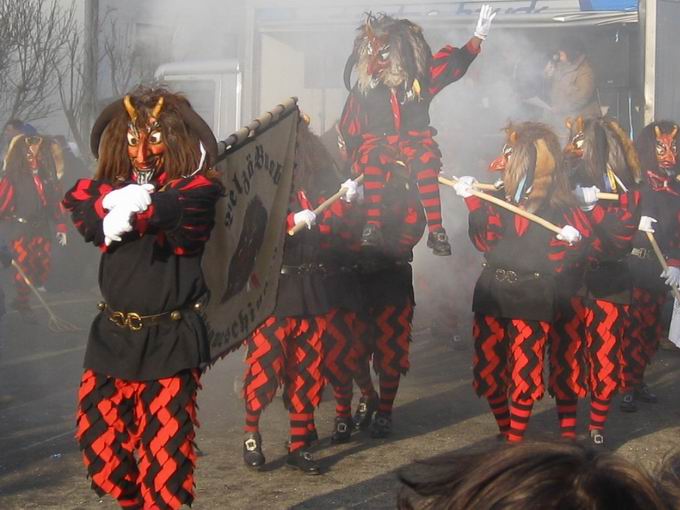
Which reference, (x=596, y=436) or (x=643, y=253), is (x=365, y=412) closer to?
(x=596, y=436)

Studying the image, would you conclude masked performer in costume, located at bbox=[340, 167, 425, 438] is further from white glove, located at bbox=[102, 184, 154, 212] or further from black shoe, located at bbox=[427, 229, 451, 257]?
white glove, located at bbox=[102, 184, 154, 212]

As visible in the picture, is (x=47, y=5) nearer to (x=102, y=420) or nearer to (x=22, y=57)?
(x=22, y=57)

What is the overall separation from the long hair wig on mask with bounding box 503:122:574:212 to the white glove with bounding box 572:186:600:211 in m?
0.37

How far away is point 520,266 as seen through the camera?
569 cm

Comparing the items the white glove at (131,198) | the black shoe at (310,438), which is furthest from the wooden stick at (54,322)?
the white glove at (131,198)

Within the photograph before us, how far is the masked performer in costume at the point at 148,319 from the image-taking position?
3.77m

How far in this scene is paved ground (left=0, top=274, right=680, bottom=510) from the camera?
521 cm

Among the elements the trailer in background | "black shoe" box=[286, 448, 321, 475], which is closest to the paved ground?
"black shoe" box=[286, 448, 321, 475]

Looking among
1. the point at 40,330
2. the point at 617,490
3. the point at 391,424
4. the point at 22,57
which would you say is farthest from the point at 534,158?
the point at 22,57

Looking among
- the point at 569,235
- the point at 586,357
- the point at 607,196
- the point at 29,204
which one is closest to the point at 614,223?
the point at 607,196

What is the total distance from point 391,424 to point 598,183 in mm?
1822

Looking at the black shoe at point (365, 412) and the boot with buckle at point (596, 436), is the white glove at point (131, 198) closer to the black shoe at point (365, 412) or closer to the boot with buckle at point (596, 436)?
the black shoe at point (365, 412)

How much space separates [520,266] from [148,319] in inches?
96.9

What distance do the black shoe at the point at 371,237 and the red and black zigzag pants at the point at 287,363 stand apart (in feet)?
2.02
